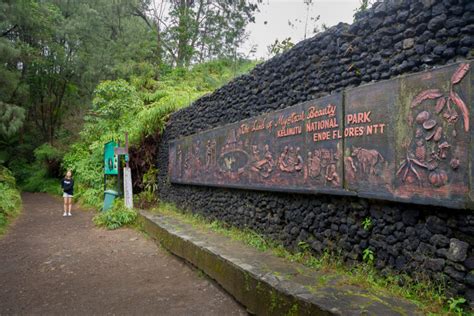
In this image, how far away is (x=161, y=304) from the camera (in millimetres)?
4383

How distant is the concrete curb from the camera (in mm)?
2982

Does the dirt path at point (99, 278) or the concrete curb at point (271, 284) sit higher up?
the concrete curb at point (271, 284)

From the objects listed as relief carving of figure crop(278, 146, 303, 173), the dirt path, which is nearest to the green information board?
the dirt path

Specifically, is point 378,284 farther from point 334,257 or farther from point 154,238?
point 154,238

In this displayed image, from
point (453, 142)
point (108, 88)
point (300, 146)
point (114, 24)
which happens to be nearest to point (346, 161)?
point (300, 146)

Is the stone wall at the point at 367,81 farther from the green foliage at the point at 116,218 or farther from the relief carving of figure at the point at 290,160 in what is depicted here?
the green foliage at the point at 116,218

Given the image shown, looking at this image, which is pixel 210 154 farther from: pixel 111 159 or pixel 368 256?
pixel 111 159

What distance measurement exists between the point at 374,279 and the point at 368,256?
248 millimetres

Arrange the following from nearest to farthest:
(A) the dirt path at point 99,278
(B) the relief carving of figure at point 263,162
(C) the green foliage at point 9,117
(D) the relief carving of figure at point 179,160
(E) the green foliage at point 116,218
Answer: (A) the dirt path at point 99,278, (B) the relief carving of figure at point 263,162, (D) the relief carving of figure at point 179,160, (E) the green foliage at point 116,218, (C) the green foliage at point 9,117

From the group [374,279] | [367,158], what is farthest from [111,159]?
[374,279]

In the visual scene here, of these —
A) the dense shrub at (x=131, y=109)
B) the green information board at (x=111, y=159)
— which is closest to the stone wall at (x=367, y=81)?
the dense shrub at (x=131, y=109)

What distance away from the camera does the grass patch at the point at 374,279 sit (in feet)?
9.52

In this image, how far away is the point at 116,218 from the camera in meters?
9.74

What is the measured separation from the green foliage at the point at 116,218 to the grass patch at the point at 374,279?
499cm
